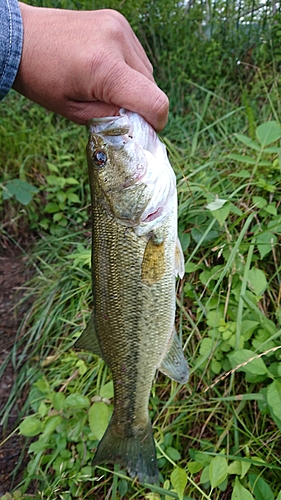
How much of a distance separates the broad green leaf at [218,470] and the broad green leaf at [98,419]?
1.62 feet

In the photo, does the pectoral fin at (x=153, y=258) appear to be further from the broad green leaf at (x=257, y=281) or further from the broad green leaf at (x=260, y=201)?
the broad green leaf at (x=260, y=201)

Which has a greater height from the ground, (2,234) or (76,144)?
(76,144)

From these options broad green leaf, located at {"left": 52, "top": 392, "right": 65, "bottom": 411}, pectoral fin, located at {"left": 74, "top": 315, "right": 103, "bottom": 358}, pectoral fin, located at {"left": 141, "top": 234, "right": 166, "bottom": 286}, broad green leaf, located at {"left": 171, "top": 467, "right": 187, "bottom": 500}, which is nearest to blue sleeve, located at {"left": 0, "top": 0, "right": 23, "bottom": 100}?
pectoral fin, located at {"left": 141, "top": 234, "right": 166, "bottom": 286}

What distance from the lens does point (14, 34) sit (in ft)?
4.72

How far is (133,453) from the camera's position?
1599 mm

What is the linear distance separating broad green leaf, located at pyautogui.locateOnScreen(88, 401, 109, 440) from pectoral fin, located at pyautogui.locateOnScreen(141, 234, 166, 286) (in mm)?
751

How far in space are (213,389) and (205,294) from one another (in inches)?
19.8

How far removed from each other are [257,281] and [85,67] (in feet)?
4.00

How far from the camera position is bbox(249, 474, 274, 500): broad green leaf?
1.49m

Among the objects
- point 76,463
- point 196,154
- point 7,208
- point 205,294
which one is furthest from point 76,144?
point 76,463

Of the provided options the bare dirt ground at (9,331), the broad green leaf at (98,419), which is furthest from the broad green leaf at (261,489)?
the bare dirt ground at (9,331)

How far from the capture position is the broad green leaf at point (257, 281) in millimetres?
1859

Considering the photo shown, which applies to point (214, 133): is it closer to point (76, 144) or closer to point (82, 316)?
point (76, 144)

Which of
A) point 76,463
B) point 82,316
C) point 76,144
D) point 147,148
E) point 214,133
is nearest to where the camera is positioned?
point 147,148
